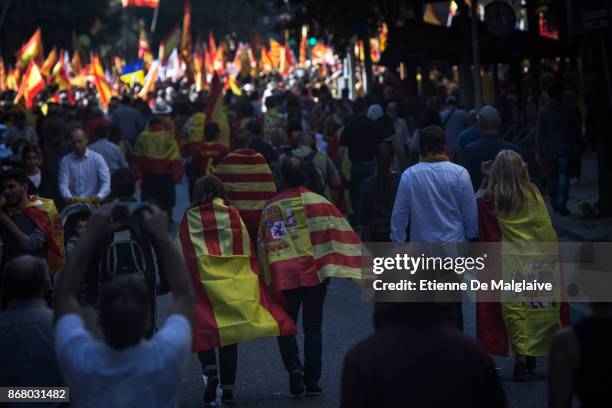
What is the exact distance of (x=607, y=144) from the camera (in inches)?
703

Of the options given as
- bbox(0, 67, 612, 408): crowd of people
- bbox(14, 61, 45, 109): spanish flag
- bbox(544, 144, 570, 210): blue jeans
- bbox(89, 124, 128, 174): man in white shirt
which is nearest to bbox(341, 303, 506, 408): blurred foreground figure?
bbox(0, 67, 612, 408): crowd of people

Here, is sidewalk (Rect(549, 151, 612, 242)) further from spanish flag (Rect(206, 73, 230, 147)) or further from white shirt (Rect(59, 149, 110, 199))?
spanish flag (Rect(206, 73, 230, 147))

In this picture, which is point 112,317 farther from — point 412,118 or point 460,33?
point 460,33

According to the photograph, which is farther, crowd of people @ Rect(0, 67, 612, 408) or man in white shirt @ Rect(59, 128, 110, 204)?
man in white shirt @ Rect(59, 128, 110, 204)

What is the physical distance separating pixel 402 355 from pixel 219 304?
450cm

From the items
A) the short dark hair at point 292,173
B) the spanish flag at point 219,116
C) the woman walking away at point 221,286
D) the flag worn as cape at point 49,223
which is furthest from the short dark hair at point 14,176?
the spanish flag at point 219,116

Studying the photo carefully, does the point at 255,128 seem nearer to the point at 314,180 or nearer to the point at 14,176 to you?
the point at 314,180

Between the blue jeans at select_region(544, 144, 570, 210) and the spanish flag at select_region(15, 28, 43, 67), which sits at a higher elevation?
the spanish flag at select_region(15, 28, 43, 67)

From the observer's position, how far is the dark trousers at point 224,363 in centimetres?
896

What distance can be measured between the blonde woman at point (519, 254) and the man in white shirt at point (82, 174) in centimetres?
528

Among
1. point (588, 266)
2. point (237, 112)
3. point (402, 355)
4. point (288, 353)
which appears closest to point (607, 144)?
point (237, 112)

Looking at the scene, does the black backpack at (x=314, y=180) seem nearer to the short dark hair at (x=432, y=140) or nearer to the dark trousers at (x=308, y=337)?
the short dark hair at (x=432, y=140)

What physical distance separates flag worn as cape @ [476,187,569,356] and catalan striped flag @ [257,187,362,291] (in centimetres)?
89

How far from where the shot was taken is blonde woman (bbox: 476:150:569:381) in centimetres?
912
